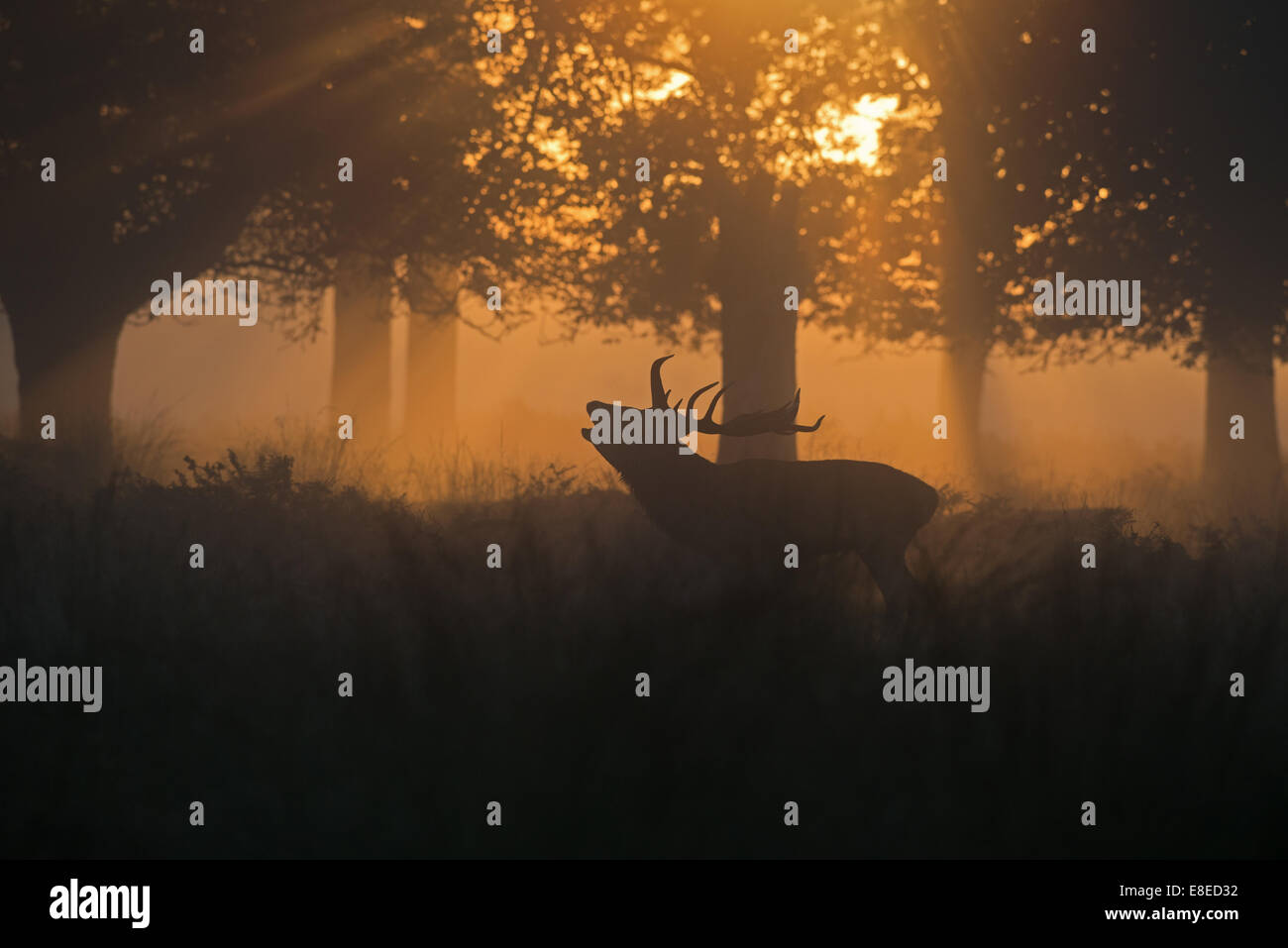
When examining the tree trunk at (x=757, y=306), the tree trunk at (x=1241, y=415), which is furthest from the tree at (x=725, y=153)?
the tree trunk at (x=1241, y=415)

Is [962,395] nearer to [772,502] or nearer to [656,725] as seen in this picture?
[772,502]

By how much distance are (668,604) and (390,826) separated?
1877 millimetres

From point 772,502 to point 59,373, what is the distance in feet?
43.4

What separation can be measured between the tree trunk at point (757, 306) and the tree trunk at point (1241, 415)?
6049mm

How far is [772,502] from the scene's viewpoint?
369 inches

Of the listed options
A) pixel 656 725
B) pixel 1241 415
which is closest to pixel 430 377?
pixel 1241 415

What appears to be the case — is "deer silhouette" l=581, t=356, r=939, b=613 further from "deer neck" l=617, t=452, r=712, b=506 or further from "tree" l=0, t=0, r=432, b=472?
"tree" l=0, t=0, r=432, b=472

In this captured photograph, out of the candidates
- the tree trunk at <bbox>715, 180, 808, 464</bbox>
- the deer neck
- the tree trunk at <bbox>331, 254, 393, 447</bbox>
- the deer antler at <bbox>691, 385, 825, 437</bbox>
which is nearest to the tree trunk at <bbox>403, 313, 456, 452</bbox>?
the tree trunk at <bbox>331, 254, 393, 447</bbox>

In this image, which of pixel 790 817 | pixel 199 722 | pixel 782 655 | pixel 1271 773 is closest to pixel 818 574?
pixel 782 655

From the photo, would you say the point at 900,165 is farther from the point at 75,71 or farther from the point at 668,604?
the point at 668,604

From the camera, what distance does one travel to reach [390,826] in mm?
5648

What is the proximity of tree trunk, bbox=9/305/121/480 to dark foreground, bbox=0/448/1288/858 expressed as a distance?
38.1ft

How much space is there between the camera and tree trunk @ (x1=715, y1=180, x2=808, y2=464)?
18016 mm

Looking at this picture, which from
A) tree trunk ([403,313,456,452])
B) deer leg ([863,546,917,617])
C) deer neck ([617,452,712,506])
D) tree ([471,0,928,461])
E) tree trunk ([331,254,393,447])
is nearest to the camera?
deer leg ([863,546,917,617])
